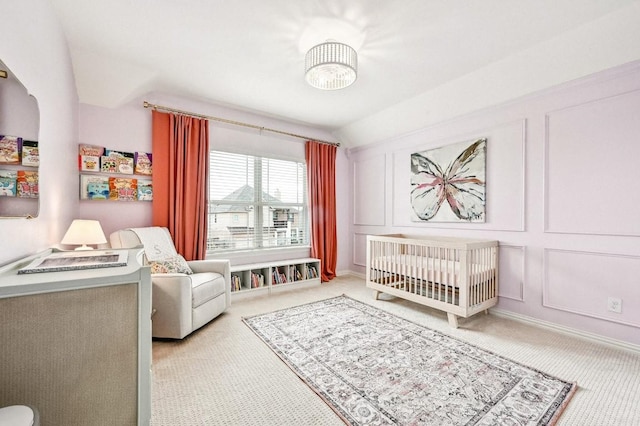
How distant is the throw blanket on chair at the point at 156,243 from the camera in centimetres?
275

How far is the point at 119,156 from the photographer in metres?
3.04

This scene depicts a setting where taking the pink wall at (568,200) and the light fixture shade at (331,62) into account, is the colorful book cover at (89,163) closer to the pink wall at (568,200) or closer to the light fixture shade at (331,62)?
the light fixture shade at (331,62)

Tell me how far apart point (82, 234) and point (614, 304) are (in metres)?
4.33

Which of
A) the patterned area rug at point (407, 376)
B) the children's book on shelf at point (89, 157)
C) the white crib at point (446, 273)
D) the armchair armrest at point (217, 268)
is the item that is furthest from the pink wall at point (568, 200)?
the children's book on shelf at point (89, 157)

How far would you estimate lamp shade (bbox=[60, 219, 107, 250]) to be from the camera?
2.21 m

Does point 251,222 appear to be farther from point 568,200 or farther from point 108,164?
point 568,200

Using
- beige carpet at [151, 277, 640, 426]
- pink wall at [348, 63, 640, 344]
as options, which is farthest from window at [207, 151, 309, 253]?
pink wall at [348, 63, 640, 344]

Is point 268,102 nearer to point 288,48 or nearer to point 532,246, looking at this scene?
point 288,48

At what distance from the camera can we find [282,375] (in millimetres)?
1868

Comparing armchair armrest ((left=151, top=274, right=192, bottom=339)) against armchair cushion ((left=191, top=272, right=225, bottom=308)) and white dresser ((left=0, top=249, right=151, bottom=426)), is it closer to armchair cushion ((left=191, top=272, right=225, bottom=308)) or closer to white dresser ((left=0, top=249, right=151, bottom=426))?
armchair cushion ((left=191, top=272, right=225, bottom=308))

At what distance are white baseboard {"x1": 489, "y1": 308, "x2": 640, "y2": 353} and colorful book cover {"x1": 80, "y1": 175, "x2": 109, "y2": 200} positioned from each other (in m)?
4.30

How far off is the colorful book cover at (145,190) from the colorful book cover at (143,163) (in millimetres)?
91

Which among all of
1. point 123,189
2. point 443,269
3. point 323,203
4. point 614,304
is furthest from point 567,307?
point 123,189

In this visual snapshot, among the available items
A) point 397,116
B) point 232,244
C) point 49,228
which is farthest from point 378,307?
point 49,228
